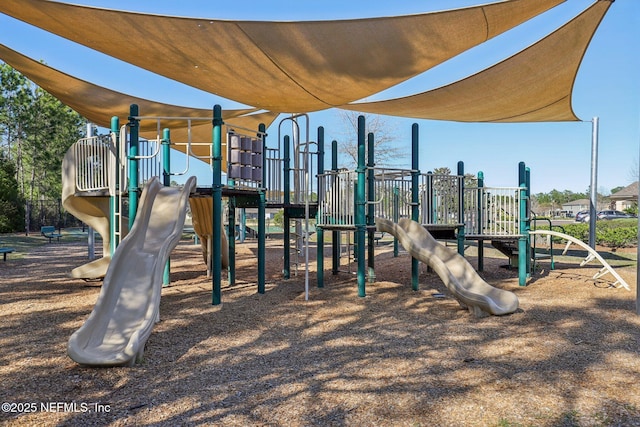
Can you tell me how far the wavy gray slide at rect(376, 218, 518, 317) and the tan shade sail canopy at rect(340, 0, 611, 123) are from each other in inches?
119

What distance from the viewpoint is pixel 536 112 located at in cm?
1029

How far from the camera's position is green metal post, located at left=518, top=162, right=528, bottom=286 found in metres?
8.73

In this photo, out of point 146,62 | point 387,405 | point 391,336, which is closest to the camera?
point 387,405

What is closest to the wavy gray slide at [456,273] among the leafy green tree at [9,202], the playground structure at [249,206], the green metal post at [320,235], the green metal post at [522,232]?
the playground structure at [249,206]

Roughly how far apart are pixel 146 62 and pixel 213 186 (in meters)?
2.42

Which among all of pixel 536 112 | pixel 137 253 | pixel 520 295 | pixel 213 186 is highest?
pixel 536 112

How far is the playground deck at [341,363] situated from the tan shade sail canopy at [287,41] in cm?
364

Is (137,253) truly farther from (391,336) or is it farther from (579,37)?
(579,37)

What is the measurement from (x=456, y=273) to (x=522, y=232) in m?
2.79

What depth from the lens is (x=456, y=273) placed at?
6941mm

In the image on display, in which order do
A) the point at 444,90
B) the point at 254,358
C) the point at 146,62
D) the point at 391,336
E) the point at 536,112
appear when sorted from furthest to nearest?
the point at 536,112, the point at 444,90, the point at 146,62, the point at 391,336, the point at 254,358

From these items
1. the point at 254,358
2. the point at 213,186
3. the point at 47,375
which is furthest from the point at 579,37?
the point at 47,375

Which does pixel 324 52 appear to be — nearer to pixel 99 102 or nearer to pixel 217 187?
pixel 217 187

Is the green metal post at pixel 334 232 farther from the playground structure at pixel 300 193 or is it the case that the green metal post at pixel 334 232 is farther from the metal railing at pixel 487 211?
the metal railing at pixel 487 211
